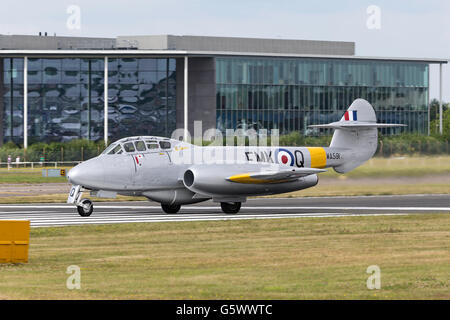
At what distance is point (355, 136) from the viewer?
3366 cm

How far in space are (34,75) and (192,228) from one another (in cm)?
7159

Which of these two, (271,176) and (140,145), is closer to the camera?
(140,145)

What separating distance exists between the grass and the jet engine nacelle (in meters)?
3.10

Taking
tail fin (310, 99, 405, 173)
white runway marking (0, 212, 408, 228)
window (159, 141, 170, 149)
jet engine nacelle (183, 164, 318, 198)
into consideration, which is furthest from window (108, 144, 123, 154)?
tail fin (310, 99, 405, 173)

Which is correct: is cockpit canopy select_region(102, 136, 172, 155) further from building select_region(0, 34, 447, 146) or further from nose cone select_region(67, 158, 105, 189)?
building select_region(0, 34, 447, 146)

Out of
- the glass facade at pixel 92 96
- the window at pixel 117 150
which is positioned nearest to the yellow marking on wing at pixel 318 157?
the window at pixel 117 150

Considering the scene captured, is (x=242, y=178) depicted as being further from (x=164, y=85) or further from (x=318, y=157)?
(x=164, y=85)

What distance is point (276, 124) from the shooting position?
94.2 m

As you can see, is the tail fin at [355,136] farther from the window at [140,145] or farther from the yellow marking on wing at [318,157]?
the window at [140,145]

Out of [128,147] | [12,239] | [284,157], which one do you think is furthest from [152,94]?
[12,239]

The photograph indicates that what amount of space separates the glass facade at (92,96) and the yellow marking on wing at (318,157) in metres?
59.8

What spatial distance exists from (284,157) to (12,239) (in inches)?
623

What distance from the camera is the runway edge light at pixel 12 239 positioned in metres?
15.9
